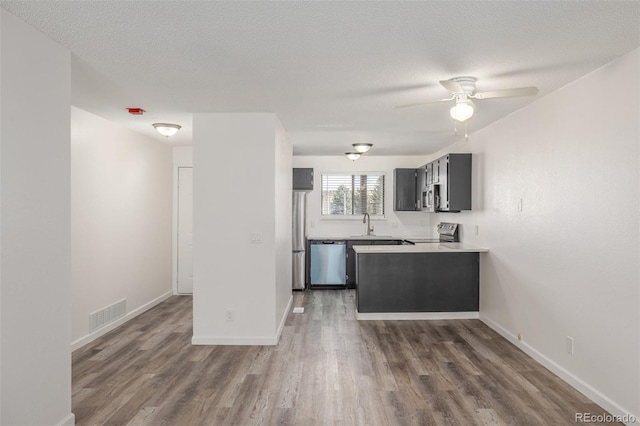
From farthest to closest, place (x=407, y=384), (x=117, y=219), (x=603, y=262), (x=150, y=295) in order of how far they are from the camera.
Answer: (x=150, y=295) → (x=117, y=219) → (x=407, y=384) → (x=603, y=262)

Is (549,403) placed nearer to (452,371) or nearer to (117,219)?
(452,371)

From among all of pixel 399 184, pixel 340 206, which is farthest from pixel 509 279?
pixel 340 206

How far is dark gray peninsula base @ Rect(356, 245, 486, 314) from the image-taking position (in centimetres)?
543

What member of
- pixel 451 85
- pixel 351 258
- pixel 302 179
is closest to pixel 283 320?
pixel 351 258

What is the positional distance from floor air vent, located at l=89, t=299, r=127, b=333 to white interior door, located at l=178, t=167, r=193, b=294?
1.76m

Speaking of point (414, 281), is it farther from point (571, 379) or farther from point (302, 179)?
point (302, 179)

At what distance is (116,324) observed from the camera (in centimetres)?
509

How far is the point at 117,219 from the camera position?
516cm

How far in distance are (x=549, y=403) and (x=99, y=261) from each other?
4483 mm

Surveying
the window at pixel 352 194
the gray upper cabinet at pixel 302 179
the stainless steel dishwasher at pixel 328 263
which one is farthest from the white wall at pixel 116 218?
the window at pixel 352 194

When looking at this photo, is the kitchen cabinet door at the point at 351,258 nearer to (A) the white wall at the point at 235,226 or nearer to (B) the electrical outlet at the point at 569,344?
(A) the white wall at the point at 235,226

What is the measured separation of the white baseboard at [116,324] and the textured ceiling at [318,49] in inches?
92.4

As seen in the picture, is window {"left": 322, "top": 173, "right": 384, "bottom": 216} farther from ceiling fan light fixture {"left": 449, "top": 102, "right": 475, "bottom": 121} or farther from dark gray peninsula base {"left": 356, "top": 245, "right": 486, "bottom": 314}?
ceiling fan light fixture {"left": 449, "top": 102, "right": 475, "bottom": 121}

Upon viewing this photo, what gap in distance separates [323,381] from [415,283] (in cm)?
235
